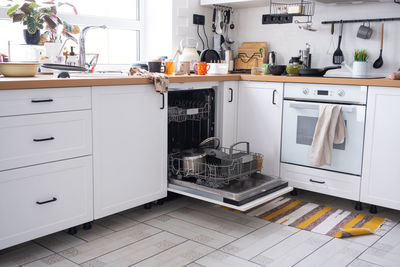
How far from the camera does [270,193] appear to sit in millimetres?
2785

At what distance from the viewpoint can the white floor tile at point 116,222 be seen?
265 centimetres

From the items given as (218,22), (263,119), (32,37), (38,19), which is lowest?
(263,119)

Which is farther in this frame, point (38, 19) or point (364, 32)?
point (364, 32)

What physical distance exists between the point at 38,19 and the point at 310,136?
6.34ft

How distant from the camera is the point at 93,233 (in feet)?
8.38

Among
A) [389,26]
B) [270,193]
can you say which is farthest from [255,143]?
[389,26]

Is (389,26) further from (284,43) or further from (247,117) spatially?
(247,117)

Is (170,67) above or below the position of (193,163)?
above

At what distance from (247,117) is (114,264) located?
162cm

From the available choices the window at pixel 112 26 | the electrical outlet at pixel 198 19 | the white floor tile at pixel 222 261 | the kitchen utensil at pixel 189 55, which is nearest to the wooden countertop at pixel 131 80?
the kitchen utensil at pixel 189 55

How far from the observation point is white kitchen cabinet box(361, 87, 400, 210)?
272 cm

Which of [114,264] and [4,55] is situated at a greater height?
[4,55]

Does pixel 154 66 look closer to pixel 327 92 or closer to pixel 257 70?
pixel 257 70

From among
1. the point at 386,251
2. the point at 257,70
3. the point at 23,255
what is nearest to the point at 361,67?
the point at 257,70
